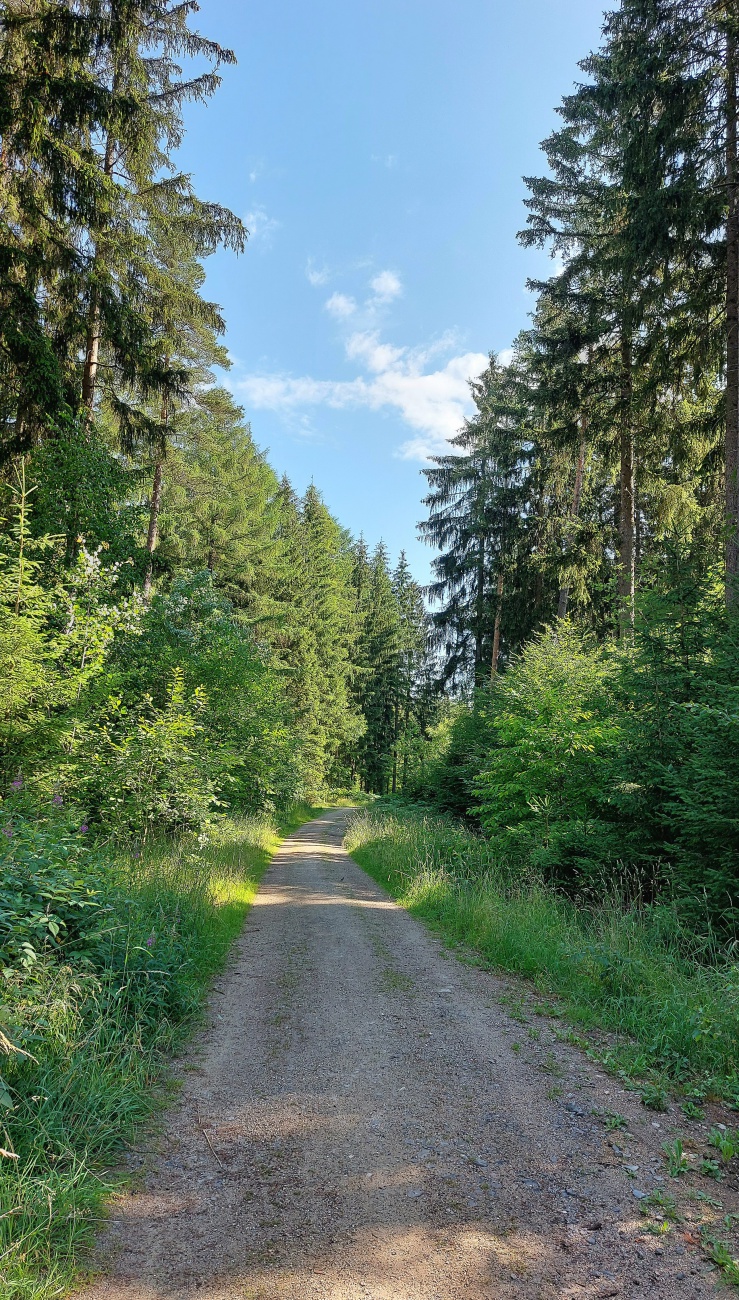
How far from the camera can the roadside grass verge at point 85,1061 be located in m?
2.30

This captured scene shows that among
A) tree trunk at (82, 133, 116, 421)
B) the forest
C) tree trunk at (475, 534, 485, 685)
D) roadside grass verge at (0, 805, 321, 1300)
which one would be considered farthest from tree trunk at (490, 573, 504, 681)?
roadside grass verge at (0, 805, 321, 1300)

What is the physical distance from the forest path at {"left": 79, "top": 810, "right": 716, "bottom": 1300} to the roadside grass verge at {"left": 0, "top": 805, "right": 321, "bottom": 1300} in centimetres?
20

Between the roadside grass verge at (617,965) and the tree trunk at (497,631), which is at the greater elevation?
the tree trunk at (497,631)


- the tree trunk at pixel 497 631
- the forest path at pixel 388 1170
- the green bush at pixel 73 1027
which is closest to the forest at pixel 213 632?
the green bush at pixel 73 1027

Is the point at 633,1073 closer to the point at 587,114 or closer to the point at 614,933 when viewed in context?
the point at 614,933

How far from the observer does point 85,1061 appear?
317cm

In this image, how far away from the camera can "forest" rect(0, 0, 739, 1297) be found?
3.90 meters

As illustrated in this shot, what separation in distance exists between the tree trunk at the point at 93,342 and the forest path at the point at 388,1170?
961 cm

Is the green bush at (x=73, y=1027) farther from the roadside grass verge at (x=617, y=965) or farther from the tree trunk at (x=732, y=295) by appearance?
the tree trunk at (x=732, y=295)

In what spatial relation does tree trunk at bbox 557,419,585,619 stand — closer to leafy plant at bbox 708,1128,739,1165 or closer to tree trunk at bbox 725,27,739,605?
tree trunk at bbox 725,27,739,605

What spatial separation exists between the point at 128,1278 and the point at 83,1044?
1.22 metres

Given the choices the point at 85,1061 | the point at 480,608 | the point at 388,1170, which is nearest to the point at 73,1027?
the point at 85,1061

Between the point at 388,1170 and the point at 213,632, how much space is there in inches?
454

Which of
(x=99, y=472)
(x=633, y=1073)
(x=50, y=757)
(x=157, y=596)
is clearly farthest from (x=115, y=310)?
(x=633, y=1073)
